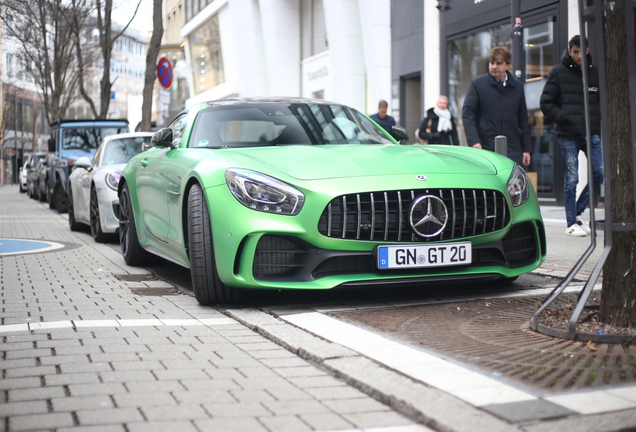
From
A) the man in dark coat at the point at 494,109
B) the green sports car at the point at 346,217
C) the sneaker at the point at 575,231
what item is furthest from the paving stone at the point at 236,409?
the sneaker at the point at 575,231

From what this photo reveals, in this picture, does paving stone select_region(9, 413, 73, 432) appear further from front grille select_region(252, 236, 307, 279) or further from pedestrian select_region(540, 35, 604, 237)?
pedestrian select_region(540, 35, 604, 237)

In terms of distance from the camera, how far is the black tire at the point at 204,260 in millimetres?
5363

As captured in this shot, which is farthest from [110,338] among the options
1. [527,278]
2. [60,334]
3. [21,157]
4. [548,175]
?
[21,157]

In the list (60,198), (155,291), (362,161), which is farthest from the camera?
(60,198)

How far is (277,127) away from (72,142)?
45.0 ft

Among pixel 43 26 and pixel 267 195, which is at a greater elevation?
pixel 43 26

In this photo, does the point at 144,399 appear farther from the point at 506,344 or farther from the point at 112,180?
the point at 112,180

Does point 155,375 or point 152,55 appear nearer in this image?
point 155,375

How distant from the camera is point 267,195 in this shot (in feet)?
16.8

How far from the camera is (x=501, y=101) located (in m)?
8.84

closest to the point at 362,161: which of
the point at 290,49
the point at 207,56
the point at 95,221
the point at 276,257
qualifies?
the point at 276,257

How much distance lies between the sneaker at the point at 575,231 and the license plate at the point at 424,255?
16.4 ft

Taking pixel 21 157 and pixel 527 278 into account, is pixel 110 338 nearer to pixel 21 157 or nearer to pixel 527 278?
pixel 527 278

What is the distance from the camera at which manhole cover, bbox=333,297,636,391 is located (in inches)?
137
